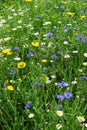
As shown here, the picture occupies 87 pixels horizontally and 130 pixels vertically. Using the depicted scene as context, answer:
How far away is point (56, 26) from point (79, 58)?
79 centimetres

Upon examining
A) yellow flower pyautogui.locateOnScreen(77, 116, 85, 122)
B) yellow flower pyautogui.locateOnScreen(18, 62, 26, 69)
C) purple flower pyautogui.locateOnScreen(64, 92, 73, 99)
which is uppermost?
yellow flower pyautogui.locateOnScreen(18, 62, 26, 69)

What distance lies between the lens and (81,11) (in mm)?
3973

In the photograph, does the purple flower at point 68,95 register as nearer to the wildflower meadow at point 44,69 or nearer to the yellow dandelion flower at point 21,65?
the wildflower meadow at point 44,69

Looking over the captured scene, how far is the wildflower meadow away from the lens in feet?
7.62

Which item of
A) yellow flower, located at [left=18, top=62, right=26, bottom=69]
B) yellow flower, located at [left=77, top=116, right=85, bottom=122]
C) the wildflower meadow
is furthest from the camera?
yellow flower, located at [left=18, top=62, right=26, bottom=69]

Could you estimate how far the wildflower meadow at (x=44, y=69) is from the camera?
2322 mm

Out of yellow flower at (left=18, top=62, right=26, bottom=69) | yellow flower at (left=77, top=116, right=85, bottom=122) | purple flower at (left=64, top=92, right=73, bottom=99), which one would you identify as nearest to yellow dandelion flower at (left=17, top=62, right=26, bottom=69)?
yellow flower at (left=18, top=62, right=26, bottom=69)

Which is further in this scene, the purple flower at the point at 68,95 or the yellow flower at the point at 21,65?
the yellow flower at the point at 21,65

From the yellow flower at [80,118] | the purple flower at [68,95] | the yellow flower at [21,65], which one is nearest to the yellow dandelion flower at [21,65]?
the yellow flower at [21,65]

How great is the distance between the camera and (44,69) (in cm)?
279

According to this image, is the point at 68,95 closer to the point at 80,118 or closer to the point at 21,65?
the point at 80,118

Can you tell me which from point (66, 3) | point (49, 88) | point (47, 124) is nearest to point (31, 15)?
point (66, 3)

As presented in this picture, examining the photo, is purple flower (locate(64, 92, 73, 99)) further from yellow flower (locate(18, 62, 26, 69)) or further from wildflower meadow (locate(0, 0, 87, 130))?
yellow flower (locate(18, 62, 26, 69))

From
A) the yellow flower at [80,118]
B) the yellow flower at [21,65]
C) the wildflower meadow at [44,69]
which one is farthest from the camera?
the yellow flower at [21,65]
